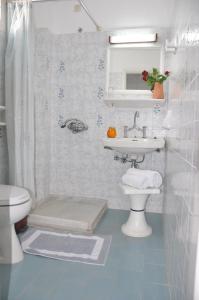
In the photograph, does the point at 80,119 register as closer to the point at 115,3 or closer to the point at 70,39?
the point at 70,39

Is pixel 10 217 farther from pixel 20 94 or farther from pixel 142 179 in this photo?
pixel 20 94

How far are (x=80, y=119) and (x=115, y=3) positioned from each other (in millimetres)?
1318

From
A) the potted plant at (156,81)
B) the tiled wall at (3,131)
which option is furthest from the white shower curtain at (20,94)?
the potted plant at (156,81)

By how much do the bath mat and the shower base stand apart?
0.09 meters

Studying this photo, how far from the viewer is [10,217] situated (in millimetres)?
1618

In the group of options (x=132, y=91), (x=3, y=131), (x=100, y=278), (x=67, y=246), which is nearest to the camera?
(x=100, y=278)

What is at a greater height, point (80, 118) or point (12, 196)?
point (80, 118)

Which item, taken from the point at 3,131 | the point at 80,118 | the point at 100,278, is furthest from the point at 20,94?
the point at 100,278

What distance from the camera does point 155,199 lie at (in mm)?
2717

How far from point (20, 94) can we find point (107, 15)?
1330 mm

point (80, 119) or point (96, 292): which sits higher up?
point (80, 119)

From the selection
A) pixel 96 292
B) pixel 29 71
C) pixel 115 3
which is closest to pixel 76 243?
pixel 96 292

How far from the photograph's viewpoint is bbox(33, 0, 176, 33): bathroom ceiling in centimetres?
258

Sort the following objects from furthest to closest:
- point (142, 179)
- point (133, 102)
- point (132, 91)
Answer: point (132, 91) < point (133, 102) < point (142, 179)
